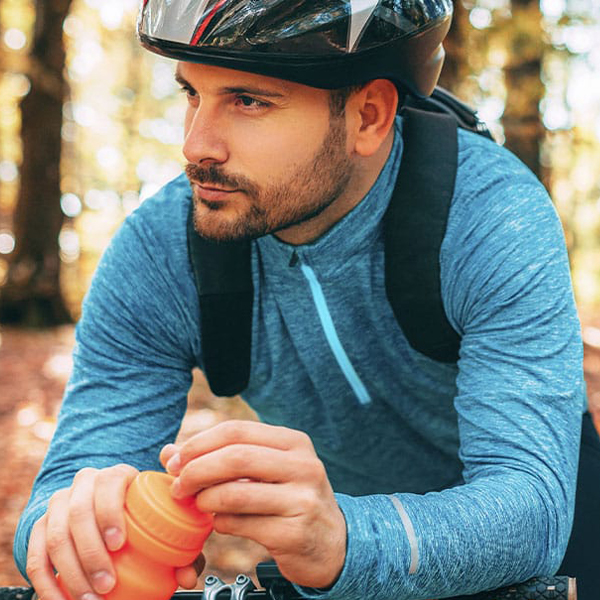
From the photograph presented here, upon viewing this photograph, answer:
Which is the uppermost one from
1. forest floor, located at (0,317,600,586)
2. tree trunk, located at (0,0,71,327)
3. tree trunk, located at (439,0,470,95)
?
tree trunk, located at (439,0,470,95)

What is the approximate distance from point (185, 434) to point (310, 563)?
19.8 ft

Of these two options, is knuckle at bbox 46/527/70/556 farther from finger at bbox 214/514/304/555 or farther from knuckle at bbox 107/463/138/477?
finger at bbox 214/514/304/555

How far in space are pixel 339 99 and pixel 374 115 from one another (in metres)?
0.20

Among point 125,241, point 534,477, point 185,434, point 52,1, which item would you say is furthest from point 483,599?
point 52,1

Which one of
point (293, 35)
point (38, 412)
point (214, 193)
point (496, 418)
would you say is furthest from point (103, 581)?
point (38, 412)

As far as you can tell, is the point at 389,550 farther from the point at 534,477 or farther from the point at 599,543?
the point at 599,543

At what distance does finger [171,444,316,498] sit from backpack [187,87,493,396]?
1016mm

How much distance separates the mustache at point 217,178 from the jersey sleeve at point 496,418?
1.96 feet

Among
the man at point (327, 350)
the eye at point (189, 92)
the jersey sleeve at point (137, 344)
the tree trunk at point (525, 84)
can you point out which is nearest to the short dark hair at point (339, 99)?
the man at point (327, 350)

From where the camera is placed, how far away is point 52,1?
1232 centimetres

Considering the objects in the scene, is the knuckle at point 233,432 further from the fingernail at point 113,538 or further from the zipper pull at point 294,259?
the zipper pull at point 294,259

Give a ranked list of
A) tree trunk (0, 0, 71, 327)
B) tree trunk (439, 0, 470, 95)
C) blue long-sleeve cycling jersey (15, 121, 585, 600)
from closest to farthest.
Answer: blue long-sleeve cycling jersey (15, 121, 585, 600), tree trunk (439, 0, 470, 95), tree trunk (0, 0, 71, 327)

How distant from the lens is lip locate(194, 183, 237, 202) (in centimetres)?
233

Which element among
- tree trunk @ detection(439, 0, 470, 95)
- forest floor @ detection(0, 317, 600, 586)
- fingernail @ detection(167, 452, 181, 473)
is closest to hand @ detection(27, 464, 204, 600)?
fingernail @ detection(167, 452, 181, 473)
